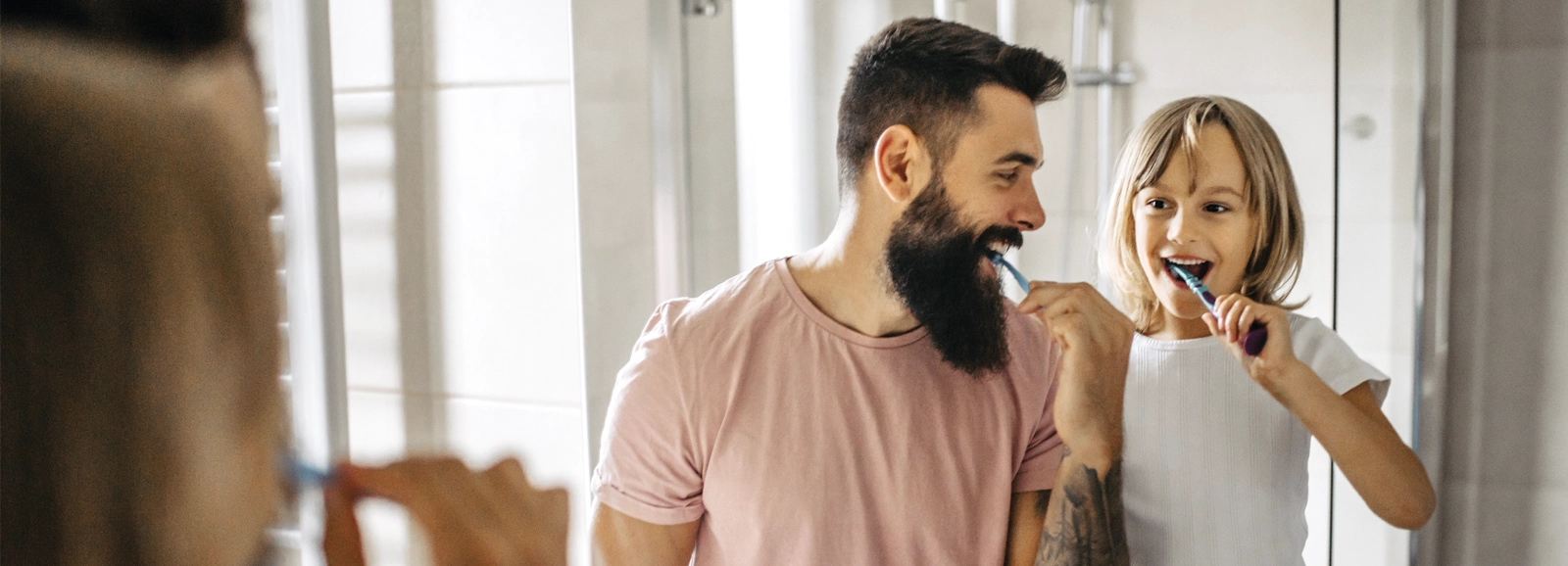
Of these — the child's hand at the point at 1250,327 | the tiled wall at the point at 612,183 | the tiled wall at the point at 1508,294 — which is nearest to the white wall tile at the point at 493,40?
the tiled wall at the point at 612,183

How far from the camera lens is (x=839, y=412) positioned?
0.69m

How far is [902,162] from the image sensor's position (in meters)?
0.70

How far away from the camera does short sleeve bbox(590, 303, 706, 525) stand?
0.65m

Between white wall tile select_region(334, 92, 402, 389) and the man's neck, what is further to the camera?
the man's neck

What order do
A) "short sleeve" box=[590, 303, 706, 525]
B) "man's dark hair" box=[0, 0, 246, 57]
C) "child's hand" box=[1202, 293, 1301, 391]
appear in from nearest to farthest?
"man's dark hair" box=[0, 0, 246, 57]
"short sleeve" box=[590, 303, 706, 525]
"child's hand" box=[1202, 293, 1301, 391]

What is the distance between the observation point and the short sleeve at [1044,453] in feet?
2.42

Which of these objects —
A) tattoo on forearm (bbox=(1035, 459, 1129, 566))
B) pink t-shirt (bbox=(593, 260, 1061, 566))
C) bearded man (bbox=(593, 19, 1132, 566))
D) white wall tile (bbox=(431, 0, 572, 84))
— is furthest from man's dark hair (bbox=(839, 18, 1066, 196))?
white wall tile (bbox=(431, 0, 572, 84))

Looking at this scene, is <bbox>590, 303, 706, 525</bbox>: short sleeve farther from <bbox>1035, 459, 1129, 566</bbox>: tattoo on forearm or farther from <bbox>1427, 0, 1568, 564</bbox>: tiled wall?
<bbox>1427, 0, 1568, 564</bbox>: tiled wall

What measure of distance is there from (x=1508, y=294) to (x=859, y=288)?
2.10 feet

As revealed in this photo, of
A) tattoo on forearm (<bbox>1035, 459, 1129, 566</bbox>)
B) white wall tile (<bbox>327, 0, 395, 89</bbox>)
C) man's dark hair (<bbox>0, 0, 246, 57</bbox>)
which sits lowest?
tattoo on forearm (<bbox>1035, 459, 1129, 566</bbox>)

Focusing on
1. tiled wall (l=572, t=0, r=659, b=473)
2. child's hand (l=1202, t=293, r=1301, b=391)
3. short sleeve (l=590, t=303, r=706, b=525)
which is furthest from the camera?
child's hand (l=1202, t=293, r=1301, b=391)

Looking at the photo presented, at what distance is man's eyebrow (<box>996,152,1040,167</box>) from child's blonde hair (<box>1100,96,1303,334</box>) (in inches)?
9.4

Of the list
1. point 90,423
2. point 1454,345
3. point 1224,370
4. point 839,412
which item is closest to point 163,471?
point 90,423

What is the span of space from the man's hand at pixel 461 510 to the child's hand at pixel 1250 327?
0.82 metres
